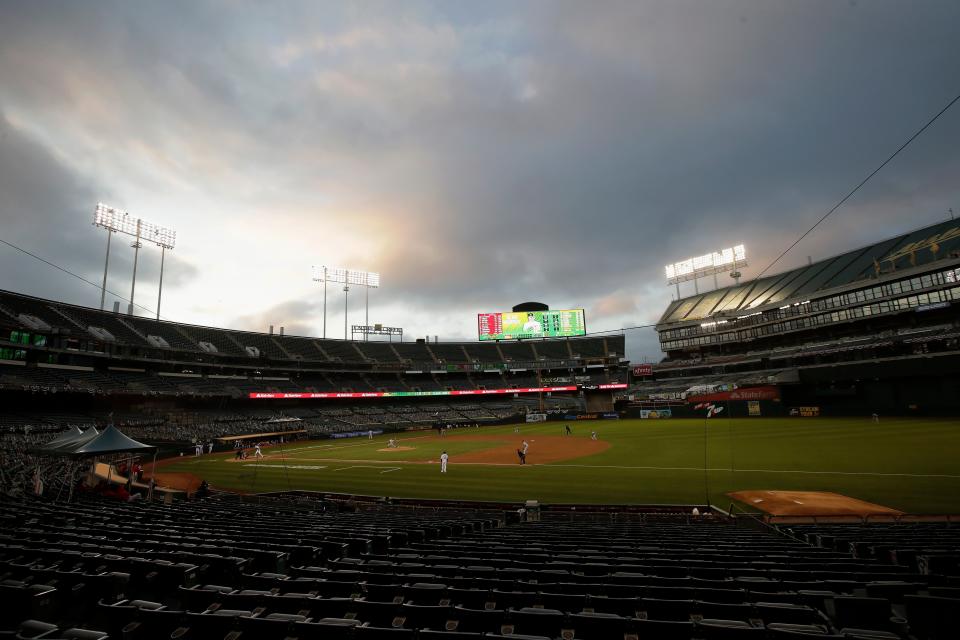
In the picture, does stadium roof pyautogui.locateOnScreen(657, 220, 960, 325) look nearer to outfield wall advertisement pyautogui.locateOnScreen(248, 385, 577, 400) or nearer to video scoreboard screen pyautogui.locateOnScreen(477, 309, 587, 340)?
video scoreboard screen pyautogui.locateOnScreen(477, 309, 587, 340)

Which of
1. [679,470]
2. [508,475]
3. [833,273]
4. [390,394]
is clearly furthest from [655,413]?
[390,394]

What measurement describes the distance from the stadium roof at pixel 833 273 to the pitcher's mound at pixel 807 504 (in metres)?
54.2

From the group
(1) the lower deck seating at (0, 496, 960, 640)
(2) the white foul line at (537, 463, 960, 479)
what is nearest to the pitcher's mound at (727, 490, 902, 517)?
(2) the white foul line at (537, 463, 960, 479)

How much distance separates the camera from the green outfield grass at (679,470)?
66.9ft

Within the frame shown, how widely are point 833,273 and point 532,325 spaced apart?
49861 millimetres

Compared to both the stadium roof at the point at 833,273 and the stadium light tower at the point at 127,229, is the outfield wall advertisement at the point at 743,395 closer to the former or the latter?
the stadium roof at the point at 833,273

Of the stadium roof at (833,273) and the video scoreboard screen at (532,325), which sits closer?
the stadium roof at (833,273)

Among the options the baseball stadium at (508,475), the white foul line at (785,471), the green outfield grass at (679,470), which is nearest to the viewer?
the baseball stadium at (508,475)

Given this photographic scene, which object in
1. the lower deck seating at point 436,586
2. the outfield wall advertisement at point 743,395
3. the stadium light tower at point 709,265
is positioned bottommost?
the lower deck seating at point 436,586

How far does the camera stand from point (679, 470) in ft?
84.5

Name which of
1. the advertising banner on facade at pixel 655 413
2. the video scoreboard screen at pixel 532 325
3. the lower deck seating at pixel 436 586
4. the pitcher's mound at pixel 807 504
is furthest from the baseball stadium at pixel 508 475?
the video scoreboard screen at pixel 532 325

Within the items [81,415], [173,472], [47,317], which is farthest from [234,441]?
[47,317]

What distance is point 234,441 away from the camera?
164 feet

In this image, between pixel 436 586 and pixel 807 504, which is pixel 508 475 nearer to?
pixel 807 504
